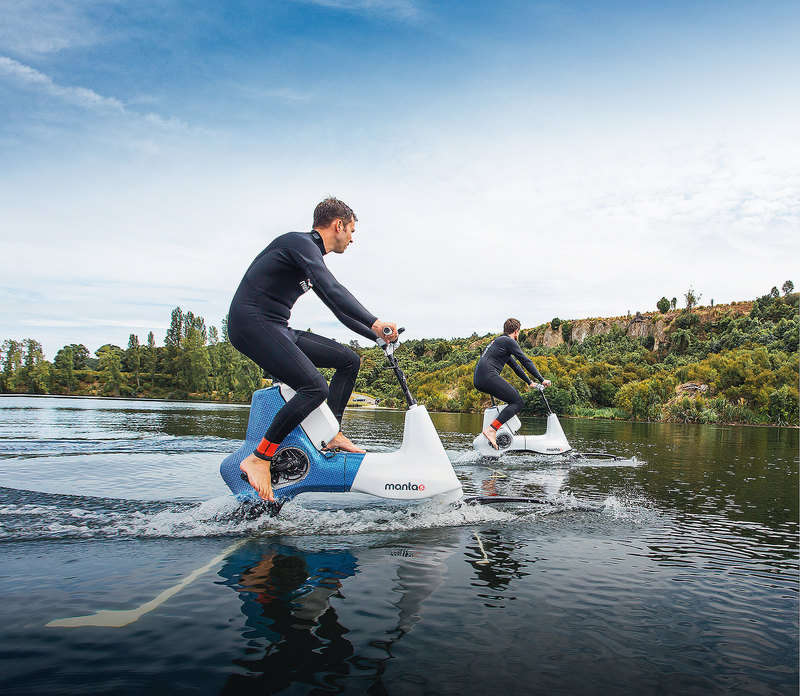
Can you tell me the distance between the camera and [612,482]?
7512 mm

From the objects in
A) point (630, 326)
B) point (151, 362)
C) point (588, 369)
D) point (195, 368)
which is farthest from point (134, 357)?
point (630, 326)

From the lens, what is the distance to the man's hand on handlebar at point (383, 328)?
4.06m

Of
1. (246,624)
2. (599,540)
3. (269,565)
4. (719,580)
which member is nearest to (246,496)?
(269,565)

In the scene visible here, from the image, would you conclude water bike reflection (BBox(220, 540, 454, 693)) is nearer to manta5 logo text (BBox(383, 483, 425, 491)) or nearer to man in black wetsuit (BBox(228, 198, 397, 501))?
manta5 logo text (BBox(383, 483, 425, 491))

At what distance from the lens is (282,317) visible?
434 centimetres

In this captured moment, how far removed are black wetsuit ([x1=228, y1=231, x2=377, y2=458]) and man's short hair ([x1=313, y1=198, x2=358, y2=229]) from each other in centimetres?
21

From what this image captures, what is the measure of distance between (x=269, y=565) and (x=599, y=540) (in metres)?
2.66

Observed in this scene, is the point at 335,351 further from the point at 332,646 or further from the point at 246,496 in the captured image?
the point at 332,646

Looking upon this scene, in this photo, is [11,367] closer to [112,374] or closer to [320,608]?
[112,374]

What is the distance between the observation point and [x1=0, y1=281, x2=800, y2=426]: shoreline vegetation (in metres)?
37.7

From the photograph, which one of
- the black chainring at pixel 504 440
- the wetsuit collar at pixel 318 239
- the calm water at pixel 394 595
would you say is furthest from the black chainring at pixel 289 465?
the black chainring at pixel 504 440

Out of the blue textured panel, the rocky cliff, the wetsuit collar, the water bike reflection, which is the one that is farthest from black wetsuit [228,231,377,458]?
the rocky cliff

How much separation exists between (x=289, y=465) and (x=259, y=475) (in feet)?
0.91

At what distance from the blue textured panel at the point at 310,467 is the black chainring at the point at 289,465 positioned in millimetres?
35
